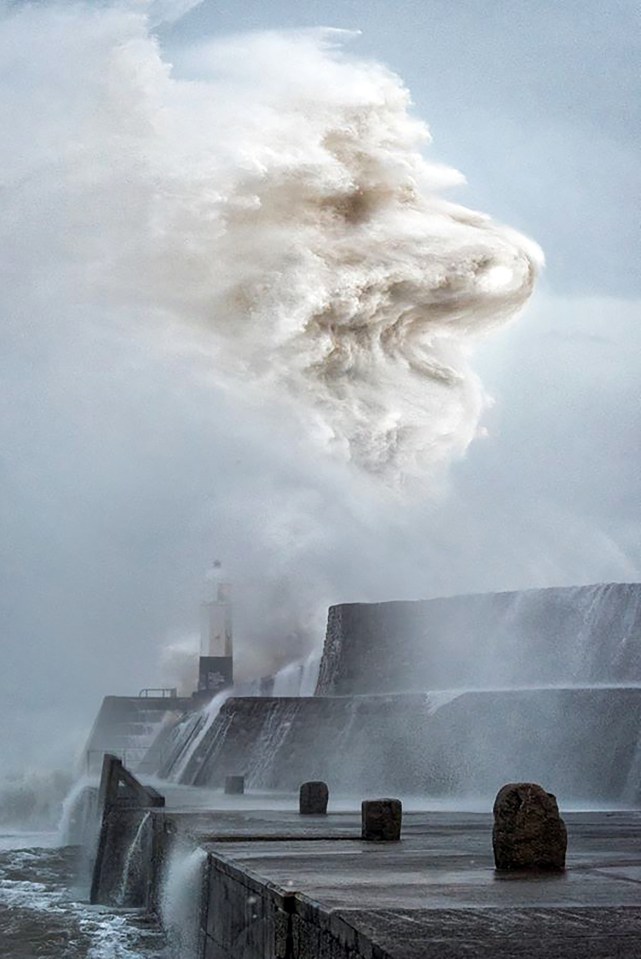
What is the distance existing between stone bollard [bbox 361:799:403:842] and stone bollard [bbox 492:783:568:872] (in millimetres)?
2641

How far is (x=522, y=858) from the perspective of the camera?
8.72 m

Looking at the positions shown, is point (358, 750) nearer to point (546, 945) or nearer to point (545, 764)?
point (545, 764)

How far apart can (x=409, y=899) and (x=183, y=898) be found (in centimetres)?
475

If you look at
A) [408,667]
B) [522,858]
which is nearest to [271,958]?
[522,858]

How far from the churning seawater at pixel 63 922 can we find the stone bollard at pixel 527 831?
3845mm

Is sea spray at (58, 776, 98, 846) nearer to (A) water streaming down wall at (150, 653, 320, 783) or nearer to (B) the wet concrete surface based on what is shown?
(A) water streaming down wall at (150, 653, 320, 783)

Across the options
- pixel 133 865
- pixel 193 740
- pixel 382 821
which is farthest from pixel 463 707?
pixel 382 821

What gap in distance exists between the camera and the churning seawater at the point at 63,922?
12.2m

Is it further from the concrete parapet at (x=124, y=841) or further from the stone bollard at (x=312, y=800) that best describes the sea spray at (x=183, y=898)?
the stone bollard at (x=312, y=800)

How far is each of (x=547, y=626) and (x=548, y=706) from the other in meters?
8.43

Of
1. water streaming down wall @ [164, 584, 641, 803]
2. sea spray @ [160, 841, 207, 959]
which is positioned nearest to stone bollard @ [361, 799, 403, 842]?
sea spray @ [160, 841, 207, 959]

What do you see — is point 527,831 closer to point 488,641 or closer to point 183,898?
point 183,898

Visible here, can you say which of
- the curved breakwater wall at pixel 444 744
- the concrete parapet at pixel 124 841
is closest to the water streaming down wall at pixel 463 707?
the curved breakwater wall at pixel 444 744

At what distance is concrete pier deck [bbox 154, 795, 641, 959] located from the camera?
5508 mm
